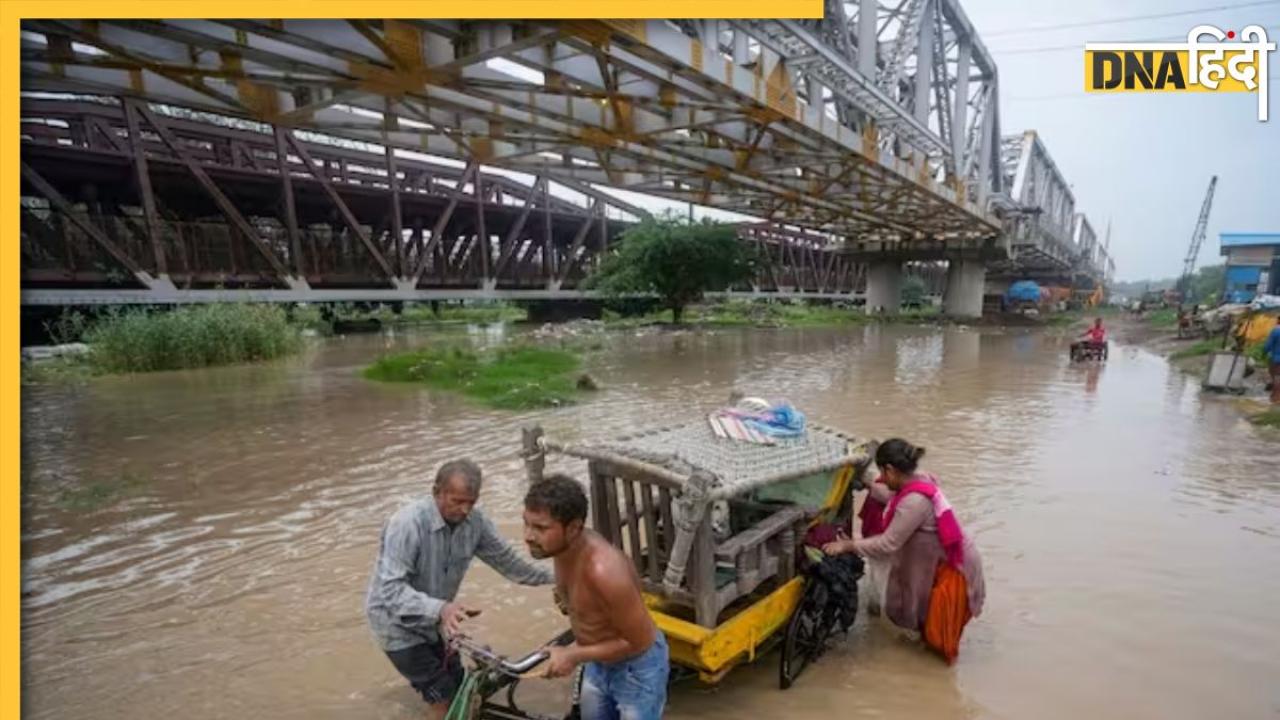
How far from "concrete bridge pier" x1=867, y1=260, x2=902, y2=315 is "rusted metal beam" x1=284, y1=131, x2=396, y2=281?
28282 mm

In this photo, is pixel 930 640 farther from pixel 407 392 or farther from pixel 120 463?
pixel 407 392

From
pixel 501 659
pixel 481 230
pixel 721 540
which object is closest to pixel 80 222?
pixel 481 230

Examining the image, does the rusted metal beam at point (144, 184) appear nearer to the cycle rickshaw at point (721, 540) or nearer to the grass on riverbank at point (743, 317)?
the grass on riverbank at point (743, 317)

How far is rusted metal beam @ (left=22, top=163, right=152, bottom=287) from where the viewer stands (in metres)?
19.5

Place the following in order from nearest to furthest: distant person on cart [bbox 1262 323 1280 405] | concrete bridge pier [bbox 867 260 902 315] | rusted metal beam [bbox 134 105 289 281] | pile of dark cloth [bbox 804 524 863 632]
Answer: pile of dark cloth [bbox 804 524 863 632] < distant person on cart [bbox 1262 323 1280 405] < rusted metal beam [bbox 134 105 289 281] < concrete bridge pier [bbox 867 260 902 315]

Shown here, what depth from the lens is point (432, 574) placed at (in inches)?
114

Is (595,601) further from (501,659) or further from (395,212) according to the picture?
(395,212)

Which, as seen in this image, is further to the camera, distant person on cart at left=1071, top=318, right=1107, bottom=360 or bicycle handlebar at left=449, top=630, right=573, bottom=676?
distant person on cart at left=1071, top=318, right=1107, bottom=360

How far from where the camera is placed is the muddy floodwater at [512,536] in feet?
11.5

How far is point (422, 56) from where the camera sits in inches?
372

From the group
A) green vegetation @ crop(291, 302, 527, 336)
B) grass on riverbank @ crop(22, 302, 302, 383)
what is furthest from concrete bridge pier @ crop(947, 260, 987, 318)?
grass on riverbank @ crop(22, 302, 302, 383)

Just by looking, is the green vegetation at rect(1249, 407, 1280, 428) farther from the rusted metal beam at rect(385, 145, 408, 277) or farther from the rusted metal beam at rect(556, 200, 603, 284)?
the rusted metal beam at rect(556, 200, 603, 284)

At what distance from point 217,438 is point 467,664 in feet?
24.0

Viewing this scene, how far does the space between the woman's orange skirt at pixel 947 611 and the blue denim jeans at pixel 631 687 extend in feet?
6.18
